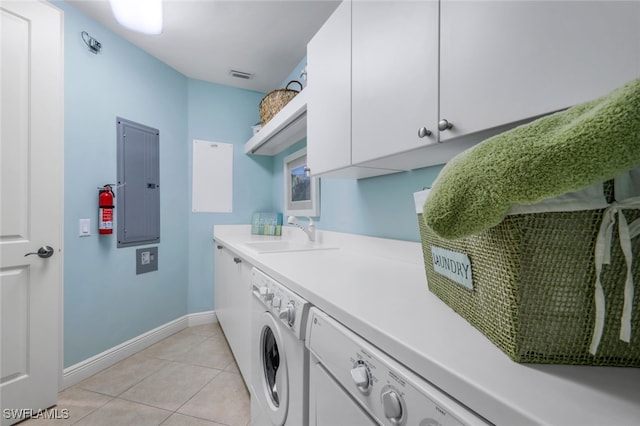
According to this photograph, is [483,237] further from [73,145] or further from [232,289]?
[73,145]

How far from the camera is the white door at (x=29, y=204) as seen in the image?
4.64 feet

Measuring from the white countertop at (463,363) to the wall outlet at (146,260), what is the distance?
189 cm

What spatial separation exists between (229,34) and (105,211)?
1598 millimetres

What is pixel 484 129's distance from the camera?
67 cm

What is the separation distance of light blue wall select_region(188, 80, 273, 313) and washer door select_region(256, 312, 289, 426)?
1798 mm

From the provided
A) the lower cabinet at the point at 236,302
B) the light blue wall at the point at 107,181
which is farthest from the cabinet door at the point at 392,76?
the light blue wall at the point at 107,181

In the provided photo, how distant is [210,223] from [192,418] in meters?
1.72

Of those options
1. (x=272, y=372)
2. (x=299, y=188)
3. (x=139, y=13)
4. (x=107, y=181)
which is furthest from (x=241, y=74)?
(x=272, y=372)

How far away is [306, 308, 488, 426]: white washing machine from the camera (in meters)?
0.41

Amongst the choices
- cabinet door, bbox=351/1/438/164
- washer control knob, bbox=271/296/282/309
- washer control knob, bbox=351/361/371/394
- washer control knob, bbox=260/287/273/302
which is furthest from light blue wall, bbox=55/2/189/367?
washer control knob, bbox=351/361/371/394

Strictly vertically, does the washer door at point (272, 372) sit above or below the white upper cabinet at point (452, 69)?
below

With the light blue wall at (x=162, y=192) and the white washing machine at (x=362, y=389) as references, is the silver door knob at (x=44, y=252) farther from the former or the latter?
the white washing machine at (x=362, y=389)

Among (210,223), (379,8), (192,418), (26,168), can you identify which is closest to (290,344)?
(192,418)

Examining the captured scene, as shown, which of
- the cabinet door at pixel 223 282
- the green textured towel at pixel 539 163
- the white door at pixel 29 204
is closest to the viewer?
the green textured towel at pixel 539 163
